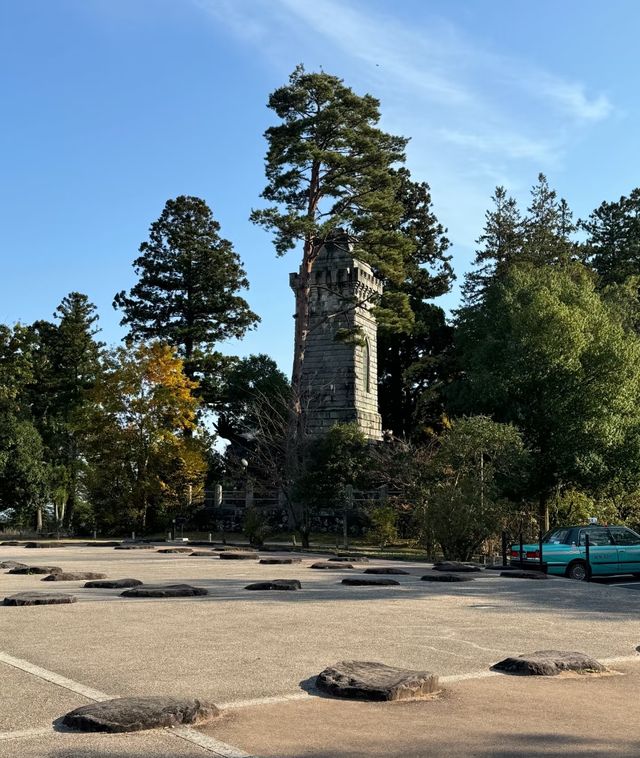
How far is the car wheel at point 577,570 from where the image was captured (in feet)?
70.9

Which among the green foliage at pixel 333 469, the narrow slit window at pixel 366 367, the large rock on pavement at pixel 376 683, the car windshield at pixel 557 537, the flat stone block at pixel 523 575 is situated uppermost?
the narrow slit window at pixel 366 367

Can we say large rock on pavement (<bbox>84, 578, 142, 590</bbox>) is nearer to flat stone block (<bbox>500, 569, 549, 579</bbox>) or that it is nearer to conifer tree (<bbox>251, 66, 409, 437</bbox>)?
flat stone block (<bbox>500, 569, 549, 579</bbox>)

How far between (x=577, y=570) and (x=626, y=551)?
1307 mm

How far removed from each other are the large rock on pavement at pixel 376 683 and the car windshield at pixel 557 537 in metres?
15.0

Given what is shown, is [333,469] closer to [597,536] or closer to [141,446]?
[141,446]

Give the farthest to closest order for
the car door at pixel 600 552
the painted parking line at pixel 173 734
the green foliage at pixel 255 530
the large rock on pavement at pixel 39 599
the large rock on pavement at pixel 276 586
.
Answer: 1. the green foliage at pixel 255 530
2. the car door at pixel 600 552
3. the large rock on pavement at pixel 276 586
4. the large rock on pavement at pixel 39 599
5. the painted parking line at pixel 173 734

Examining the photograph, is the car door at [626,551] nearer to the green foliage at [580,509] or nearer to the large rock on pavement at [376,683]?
the green foliage at [580,509]

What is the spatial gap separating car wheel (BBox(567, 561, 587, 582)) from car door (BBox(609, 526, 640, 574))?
89cm

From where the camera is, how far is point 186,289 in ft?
204

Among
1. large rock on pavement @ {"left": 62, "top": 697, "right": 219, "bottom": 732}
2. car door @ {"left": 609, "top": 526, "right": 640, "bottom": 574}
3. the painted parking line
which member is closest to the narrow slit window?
car door @ {"left": 609, "top": 526, "right": 640, "bottom": 574}

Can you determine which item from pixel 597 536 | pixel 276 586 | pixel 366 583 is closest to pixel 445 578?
pixel 366 583

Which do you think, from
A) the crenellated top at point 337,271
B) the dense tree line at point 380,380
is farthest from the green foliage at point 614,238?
the crenellated top at point 337,271

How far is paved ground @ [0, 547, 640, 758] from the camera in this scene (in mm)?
5852

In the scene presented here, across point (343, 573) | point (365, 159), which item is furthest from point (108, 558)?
point (365, 159)
